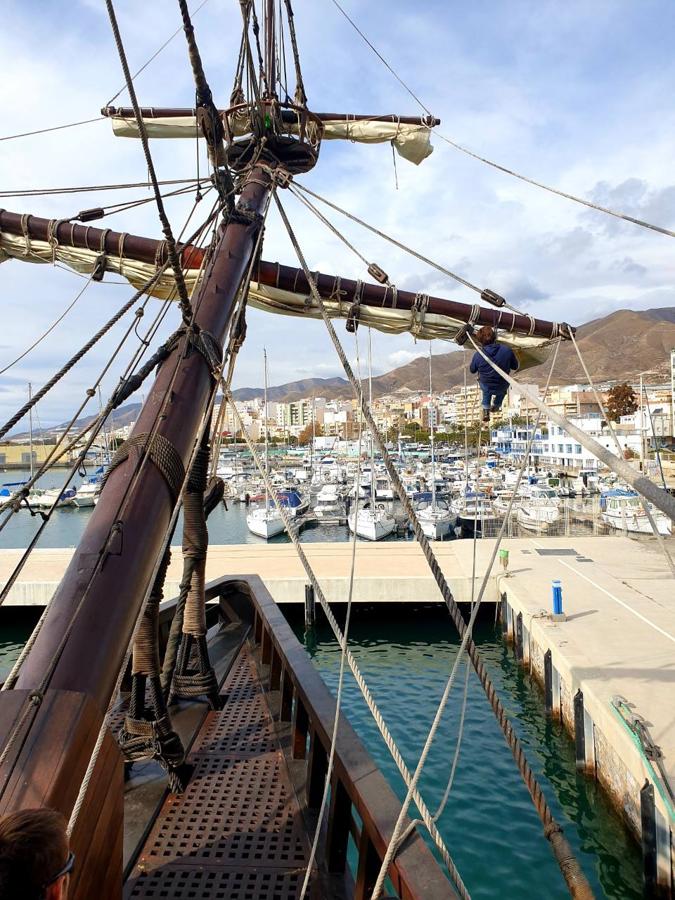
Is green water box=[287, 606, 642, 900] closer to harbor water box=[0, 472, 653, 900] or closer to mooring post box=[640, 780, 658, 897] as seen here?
harbor water box=[0, 472, 653, 900]

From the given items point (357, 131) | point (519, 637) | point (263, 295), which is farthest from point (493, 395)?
point (519, 637)

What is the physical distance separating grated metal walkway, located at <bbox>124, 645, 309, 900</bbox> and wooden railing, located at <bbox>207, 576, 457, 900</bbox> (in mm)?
179

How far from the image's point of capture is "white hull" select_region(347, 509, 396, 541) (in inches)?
1293

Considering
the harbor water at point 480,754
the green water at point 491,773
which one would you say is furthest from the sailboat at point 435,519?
the green water at point 491,773

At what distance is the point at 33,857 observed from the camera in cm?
125

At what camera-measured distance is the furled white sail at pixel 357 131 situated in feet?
33.7

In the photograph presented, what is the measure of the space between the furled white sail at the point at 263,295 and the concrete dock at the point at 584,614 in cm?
552

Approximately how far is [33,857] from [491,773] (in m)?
10.1

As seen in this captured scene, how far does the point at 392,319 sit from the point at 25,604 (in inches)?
568

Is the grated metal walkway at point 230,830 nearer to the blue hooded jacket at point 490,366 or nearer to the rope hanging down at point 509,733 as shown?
the rope hanging down at point 509,733

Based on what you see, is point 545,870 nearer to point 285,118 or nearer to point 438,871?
point 438,871

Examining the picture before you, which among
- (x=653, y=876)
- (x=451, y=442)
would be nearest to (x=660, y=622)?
(x=653, y=876)

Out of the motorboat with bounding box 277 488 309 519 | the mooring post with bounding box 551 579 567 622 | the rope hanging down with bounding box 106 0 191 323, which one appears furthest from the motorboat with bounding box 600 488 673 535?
the rope hanging down with bounding box 106 0 191 323

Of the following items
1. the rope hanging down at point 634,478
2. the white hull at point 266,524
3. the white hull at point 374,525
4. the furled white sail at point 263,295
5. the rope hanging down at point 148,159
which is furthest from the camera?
the white hull at point 266,524
